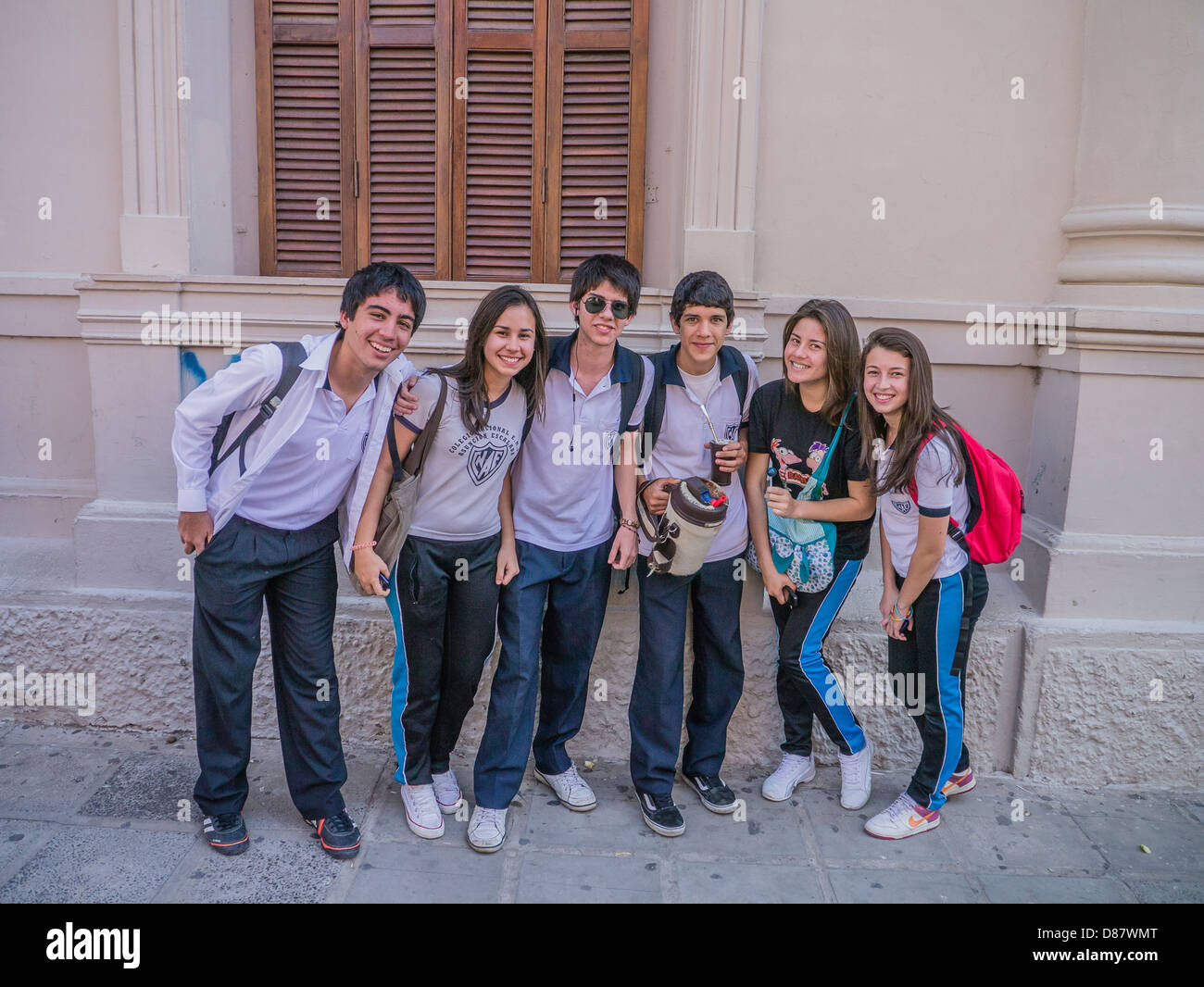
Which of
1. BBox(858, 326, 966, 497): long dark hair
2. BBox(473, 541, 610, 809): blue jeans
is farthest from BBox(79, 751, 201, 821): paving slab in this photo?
BBox(858, 326, 966, 497): long dark hair

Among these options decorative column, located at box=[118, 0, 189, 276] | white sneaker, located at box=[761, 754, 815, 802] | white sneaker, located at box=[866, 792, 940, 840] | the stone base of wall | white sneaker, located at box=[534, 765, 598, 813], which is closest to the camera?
white sneaker, located at box=[866, 792, 940, 840]

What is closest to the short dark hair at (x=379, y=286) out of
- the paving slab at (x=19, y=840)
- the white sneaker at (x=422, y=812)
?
the white sneaker at (x=422, y=812)

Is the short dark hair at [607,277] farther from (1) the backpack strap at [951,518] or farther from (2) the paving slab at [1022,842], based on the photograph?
(2) the paving slab at [1022,842]

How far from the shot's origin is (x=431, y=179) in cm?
432

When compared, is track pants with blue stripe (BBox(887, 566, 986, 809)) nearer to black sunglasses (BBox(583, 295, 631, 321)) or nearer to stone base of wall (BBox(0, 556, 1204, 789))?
stone base of wall (BBox(0, 556, 1204, 789))

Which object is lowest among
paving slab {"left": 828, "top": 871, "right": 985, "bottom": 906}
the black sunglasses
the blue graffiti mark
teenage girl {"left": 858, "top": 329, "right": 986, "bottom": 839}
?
paving slab {"left": 828, "top": 871, "right": 985, "bottom": 906}

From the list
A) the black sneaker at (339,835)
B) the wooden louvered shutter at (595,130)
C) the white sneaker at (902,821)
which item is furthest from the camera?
the wooden louvered shutter at (595,130)

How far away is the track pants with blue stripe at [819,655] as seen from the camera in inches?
138

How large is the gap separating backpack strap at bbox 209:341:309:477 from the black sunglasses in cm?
90

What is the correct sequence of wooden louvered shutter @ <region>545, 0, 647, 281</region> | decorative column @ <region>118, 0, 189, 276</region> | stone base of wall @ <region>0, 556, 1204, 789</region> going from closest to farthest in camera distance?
stone base of wall @ <region>0, 556, 1204, 789</region> → decorative column @ <region>118, 0, 189, 276</region> → wooden louvered shutter @ <region>545, 0, 647, 281</region>

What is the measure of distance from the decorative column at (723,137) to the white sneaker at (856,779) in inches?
74.6

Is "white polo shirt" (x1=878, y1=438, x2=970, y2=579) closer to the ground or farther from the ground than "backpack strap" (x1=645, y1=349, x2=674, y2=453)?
closer to the ground

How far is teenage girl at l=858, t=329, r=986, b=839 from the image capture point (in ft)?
10.4

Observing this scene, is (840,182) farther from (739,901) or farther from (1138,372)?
(739,901)
